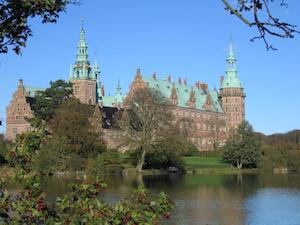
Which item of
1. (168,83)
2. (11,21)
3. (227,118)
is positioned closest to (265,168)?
(168,83)

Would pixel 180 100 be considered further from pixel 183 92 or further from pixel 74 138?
pixel 74 138

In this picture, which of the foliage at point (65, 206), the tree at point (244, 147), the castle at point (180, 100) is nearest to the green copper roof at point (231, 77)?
the castle at point (180, 100)

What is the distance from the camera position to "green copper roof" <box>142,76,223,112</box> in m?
86.5

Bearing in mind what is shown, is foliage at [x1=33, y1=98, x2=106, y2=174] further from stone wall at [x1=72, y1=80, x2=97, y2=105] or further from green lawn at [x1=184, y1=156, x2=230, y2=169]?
stone wall at [x1=72, y1=80, x2=97, y2=105]

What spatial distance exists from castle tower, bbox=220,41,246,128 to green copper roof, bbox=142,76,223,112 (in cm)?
164

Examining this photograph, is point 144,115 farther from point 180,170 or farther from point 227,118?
point 227,118

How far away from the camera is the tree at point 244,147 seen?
196 feet

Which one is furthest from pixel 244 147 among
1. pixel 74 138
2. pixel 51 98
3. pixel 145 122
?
pixel 51 98

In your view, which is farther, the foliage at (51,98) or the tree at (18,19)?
the foliage at (51,98)

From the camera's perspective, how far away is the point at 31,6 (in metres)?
4.54

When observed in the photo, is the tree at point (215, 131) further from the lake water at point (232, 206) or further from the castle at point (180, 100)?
the lake water at point (232, 206)

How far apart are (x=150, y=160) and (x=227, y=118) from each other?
4986 cm

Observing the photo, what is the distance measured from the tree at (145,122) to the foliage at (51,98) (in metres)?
13.8

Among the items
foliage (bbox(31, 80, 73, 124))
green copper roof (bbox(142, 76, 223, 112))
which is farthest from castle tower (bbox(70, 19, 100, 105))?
foliage (bbox(31, 80, 73, 124))
